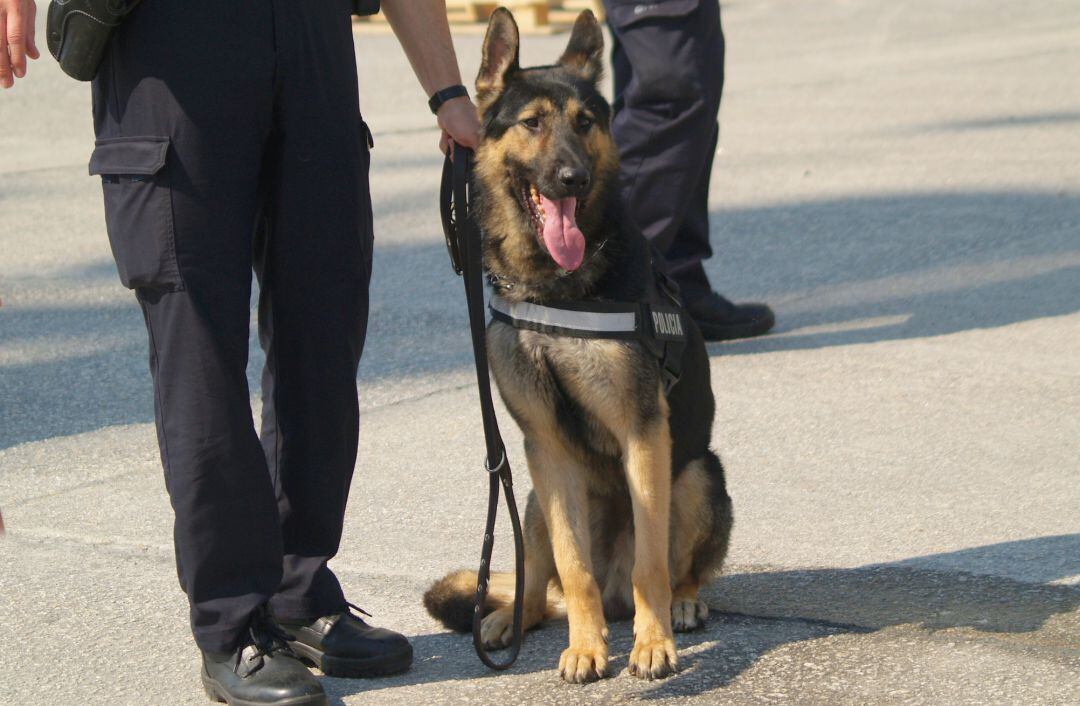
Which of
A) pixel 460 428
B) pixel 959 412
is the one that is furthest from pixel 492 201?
pixel 959 412

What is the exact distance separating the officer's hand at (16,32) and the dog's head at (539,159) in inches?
44.2

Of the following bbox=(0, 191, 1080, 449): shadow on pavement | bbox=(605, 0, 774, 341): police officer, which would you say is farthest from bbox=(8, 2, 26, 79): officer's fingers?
bbox=(605, 0, 774, 341): police officer

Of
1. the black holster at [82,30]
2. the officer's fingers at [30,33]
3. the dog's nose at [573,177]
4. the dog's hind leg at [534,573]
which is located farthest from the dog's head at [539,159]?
the officer's fingers at [30,33]

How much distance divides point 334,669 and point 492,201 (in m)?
1.21

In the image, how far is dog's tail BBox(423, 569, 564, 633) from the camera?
349 centimetres

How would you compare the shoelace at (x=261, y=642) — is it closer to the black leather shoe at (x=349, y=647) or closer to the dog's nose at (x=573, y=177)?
the black leather shoe at (x=349, y=647)

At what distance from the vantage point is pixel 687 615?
11.5 feet

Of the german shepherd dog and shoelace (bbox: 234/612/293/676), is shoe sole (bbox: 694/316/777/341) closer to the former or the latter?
the german shepherd dog

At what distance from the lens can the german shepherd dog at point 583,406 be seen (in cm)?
330

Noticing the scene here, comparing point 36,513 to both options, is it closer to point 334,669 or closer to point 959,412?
point 334,669

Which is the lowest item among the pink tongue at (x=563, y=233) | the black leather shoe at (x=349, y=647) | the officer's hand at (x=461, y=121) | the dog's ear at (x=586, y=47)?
the black leather shoe at (x=349, y=647)

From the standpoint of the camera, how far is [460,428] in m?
5.07

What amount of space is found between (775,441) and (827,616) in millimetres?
1381

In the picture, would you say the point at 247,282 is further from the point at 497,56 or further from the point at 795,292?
the point at 795,292
